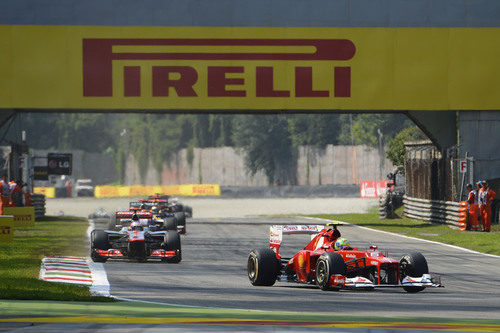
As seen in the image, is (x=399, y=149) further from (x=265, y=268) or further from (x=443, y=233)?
(x=265, y=268)

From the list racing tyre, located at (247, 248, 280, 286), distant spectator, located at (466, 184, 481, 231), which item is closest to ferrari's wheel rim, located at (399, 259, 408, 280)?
racing tyre, located at (247, 248, 280, 286)

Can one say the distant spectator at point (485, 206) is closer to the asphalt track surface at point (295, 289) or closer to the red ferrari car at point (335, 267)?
the asphalt track surface at point (295, 289)

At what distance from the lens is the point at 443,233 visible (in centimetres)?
3588

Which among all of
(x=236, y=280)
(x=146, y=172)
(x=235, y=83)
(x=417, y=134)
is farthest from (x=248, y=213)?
(x=146, y=172)

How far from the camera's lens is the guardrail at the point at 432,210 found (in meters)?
38.8

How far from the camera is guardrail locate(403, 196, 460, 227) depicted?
38.8 m

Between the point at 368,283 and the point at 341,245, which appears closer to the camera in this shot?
the point at 368,283

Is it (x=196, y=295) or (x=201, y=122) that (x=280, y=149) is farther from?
(x=196, y=295)

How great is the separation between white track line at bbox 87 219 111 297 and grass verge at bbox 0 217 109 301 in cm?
21

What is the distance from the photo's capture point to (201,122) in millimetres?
131875

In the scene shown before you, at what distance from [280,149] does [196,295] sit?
10506cm

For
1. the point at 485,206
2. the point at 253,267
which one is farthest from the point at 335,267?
the point at 485,206

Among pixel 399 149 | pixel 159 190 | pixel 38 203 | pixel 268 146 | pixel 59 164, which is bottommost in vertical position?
pixel 38 203

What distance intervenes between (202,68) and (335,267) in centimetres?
2492
